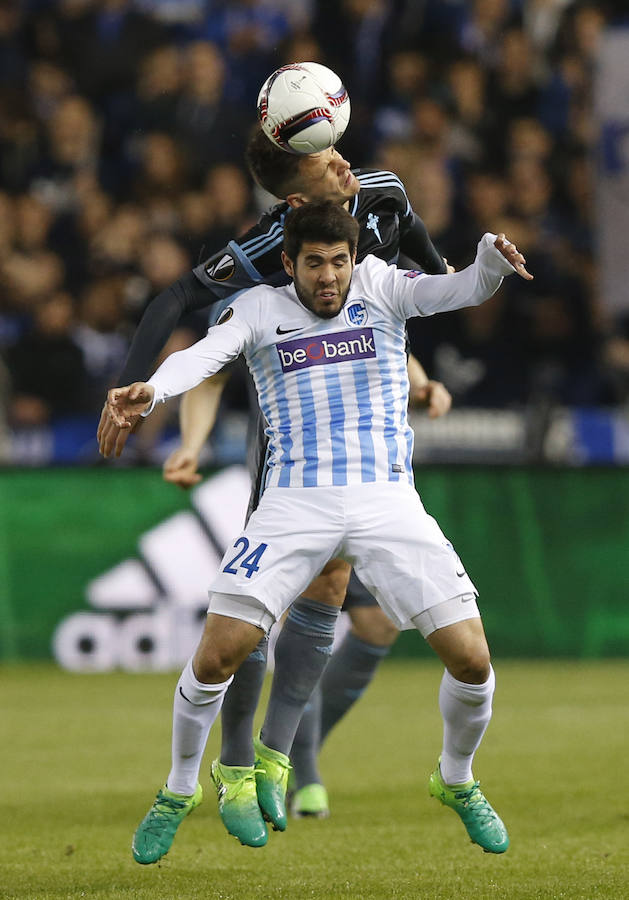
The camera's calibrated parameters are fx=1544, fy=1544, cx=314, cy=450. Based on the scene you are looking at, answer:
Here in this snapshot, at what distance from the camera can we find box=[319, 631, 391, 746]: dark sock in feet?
21.0

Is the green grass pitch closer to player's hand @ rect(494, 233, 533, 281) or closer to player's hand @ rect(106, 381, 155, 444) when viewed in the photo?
player's hand @ rect(106, 381, 155, 444)

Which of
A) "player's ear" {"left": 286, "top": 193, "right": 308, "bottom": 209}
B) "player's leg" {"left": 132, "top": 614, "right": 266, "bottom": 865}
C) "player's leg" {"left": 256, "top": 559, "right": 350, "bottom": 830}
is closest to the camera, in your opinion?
"player's leg" {"left": 132, "top": 614, "right": 266, "bottom": 865}

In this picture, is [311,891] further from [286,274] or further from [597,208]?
[597,208]

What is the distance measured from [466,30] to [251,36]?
1.83m

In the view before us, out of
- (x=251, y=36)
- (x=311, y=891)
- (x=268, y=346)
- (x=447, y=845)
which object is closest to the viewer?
(x=311, y=891)

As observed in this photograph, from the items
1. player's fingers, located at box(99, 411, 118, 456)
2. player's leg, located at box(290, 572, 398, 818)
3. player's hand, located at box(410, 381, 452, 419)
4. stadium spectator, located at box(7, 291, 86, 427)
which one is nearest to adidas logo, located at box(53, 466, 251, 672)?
stadium spectator, located at box(7, 291, 86, 427)

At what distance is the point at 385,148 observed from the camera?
12.1 meters

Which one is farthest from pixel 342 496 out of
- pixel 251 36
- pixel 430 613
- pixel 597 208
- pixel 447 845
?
pixel 251 36

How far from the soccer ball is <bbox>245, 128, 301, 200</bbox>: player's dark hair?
0.11ft

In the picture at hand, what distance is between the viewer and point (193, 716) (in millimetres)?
4875

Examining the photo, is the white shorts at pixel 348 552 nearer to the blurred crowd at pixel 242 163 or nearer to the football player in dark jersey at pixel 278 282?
the football player in dark jersey at pixel 278 282

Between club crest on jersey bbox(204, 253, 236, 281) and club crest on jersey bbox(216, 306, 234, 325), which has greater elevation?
club crest on jersey bbox(204, 253, 236, 281)

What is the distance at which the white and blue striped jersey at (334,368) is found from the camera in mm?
4879

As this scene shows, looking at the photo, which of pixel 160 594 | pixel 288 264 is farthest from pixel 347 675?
pixel 160 594
